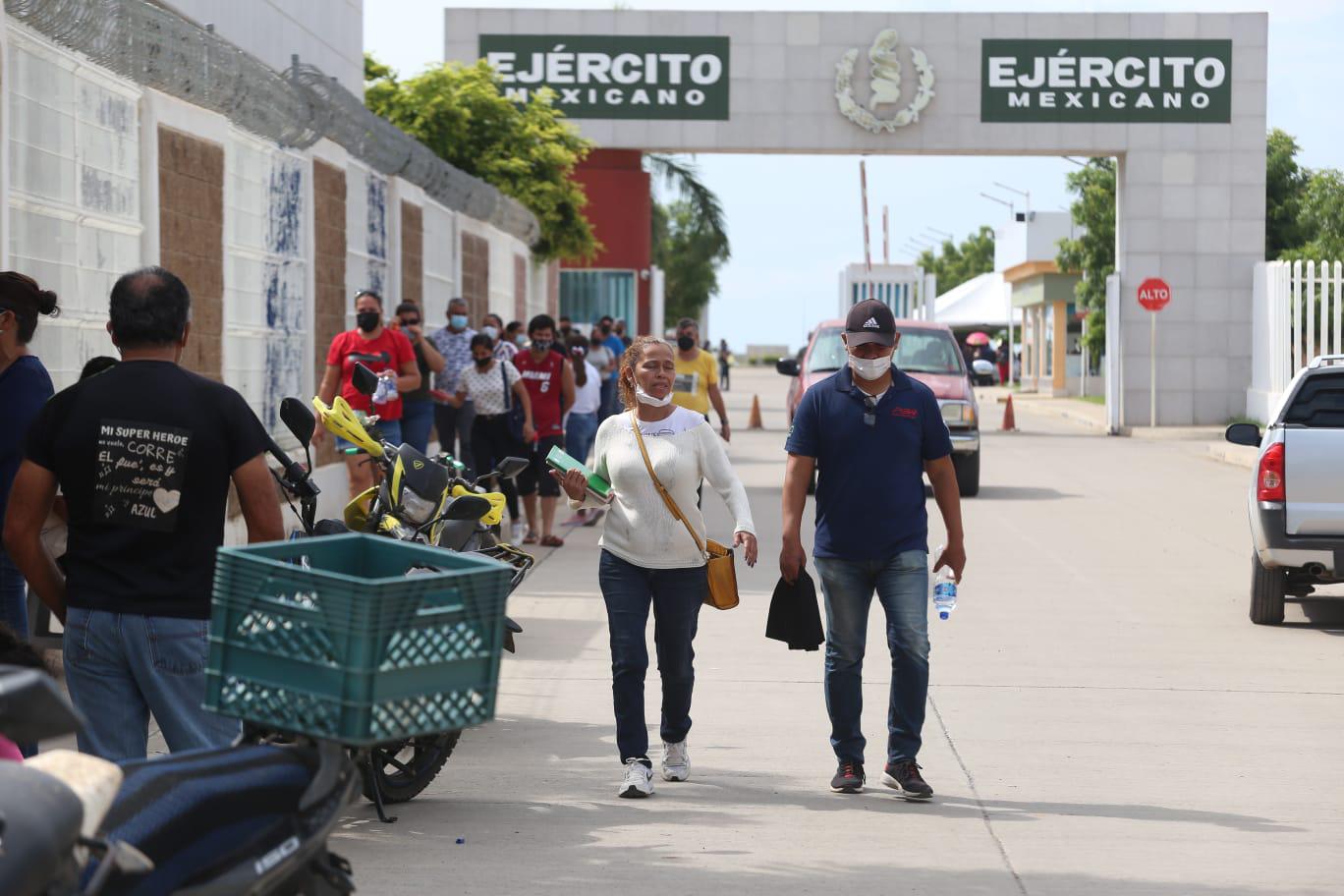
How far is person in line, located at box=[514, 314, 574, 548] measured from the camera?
15.9m

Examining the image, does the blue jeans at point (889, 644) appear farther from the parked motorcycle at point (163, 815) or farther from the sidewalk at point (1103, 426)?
the sidewalk at point (1103, 426)

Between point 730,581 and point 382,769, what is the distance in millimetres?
1520

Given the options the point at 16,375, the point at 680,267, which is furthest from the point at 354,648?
the point at 680,267

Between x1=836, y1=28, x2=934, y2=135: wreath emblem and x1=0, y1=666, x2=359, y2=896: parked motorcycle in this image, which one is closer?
x1=0, y1=666, x2=359, y2=896: parked motorcycle

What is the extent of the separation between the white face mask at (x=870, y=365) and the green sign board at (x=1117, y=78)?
2970 cm

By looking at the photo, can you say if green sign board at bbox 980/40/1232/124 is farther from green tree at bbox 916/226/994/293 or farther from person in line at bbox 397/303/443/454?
green tree at bbox 916/226/994/293

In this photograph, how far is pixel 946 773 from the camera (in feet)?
25.7

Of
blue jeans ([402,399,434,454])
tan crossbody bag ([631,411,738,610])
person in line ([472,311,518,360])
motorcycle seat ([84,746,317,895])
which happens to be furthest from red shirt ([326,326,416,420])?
motorcycle seat ([84,746,317,895])

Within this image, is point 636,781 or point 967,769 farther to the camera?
point 967,769

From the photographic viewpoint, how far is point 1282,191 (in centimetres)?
4650

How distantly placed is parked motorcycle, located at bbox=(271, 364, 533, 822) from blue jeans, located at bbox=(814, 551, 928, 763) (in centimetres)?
A: 122

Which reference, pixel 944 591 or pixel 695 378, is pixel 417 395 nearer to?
pixel 695 378

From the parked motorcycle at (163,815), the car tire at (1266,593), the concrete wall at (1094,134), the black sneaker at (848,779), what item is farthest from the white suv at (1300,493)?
the concrete wall at (1094,134)

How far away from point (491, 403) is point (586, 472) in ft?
26.1
